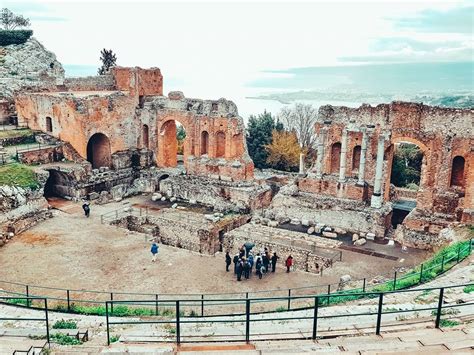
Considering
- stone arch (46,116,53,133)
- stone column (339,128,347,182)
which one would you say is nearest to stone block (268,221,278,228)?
stone column (339,128,347,182)

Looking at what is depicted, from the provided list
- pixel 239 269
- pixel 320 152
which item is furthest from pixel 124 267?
pixel 320 152

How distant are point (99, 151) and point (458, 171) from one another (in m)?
21.0

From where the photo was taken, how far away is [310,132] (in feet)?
160

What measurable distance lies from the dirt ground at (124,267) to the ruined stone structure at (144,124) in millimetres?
8049

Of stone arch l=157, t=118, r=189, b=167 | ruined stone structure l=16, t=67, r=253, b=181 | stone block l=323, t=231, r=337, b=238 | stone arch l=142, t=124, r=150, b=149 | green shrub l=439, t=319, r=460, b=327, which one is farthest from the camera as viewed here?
stone arch l=142, t=124, r=150, b=149

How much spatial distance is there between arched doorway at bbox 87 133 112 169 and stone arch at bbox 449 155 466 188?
19668 millimetres

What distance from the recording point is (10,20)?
166ft

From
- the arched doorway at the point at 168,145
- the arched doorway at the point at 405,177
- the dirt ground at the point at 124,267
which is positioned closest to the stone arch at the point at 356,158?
the arched doorway at the point at 405,177

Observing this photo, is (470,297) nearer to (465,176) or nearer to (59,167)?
(465,176)

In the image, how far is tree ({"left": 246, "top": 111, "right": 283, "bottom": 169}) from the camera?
4012cm

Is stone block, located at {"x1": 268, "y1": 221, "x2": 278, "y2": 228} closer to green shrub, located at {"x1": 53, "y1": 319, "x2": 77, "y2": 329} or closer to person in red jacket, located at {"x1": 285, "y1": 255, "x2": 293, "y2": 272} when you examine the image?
person in red jacket, located at {"x1": 285, "y1": 255, "x2": 293, "y2": 272}

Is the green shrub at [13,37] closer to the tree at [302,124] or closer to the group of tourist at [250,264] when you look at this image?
the tree at [302,124]

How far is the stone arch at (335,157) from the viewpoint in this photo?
26.3 m

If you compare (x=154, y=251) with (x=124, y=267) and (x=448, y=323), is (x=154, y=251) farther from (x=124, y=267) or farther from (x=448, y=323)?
(x=448, y=323)
